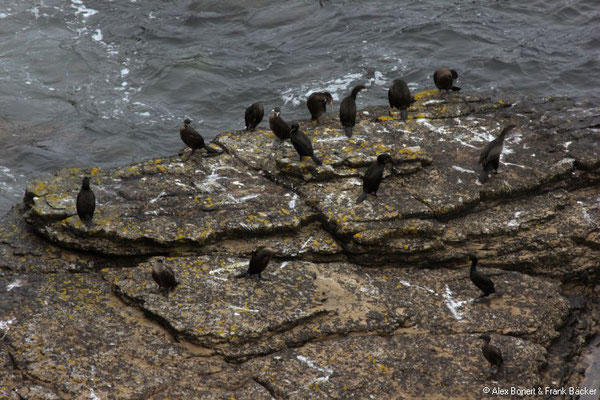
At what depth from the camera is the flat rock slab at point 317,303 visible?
9328mm

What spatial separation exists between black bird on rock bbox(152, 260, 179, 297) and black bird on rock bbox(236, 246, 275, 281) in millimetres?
910

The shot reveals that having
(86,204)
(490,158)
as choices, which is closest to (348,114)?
(490,158)

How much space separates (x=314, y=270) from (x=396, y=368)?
1937mm

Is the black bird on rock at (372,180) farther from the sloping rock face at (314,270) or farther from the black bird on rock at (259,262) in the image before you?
the black bird on rock at (259,262)

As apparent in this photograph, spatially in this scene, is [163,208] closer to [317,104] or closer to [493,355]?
[317,104]

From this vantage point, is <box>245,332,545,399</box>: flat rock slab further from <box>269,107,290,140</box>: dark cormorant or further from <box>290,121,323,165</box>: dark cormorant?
<box>269,107,290,140</box>: dark cormorant

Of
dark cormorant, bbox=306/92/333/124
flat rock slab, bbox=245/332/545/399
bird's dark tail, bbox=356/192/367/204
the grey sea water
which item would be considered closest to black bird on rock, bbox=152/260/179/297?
flat rock slab, bbox=245/332/545/399

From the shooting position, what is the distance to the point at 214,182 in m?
11.9

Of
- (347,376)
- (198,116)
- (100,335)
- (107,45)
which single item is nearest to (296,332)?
(347,376)

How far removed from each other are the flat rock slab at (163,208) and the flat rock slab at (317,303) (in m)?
0.52

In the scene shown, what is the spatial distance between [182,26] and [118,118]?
5.78 meters

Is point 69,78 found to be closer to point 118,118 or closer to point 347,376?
point 118,118

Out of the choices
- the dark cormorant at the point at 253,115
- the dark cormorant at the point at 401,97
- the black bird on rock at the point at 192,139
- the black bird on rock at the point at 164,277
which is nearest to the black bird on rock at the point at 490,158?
the dark cormorant at the point at 401,97

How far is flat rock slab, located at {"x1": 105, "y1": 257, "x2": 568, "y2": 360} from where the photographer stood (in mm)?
9328
